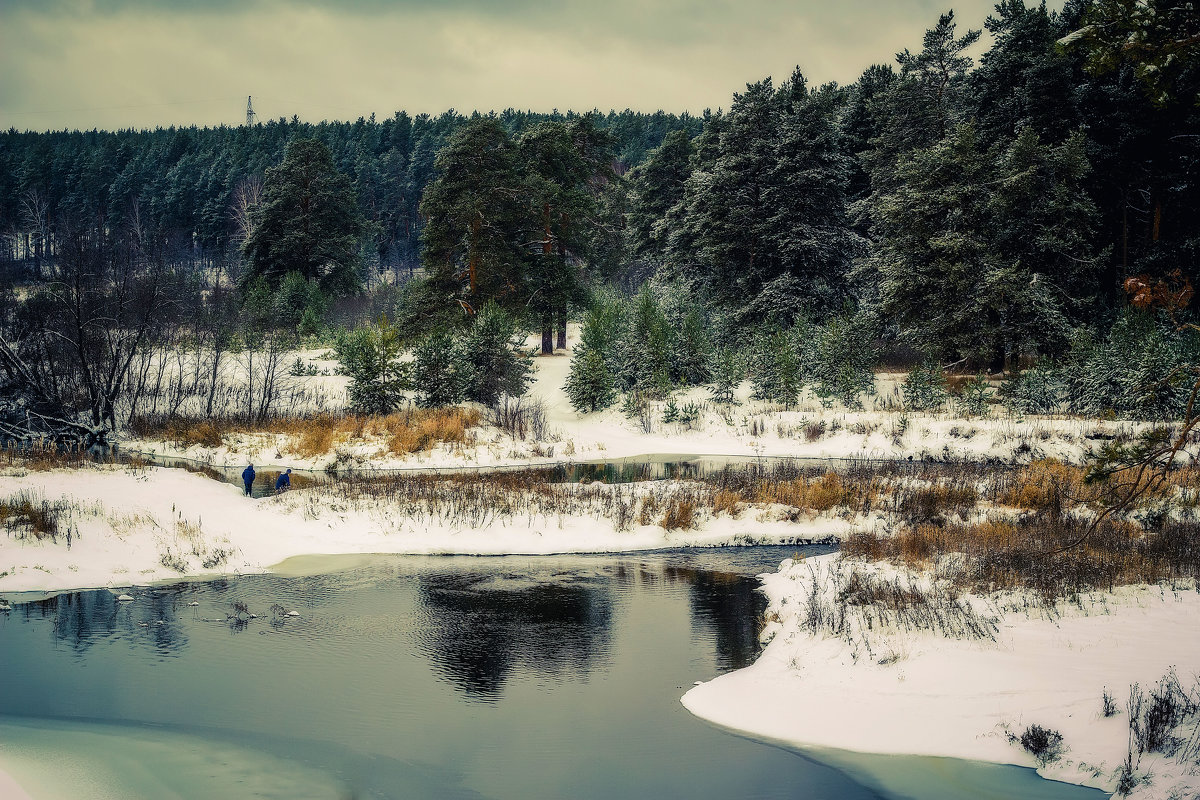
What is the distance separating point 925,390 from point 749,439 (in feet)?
26.7

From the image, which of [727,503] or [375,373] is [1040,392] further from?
[375,373]

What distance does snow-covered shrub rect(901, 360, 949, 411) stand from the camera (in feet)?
121

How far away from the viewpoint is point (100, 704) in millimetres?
10867

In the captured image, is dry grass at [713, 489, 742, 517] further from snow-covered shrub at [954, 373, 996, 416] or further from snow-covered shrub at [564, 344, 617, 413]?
snow-covered shrub at [564, 344, 617, 413]

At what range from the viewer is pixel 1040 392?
117 ft

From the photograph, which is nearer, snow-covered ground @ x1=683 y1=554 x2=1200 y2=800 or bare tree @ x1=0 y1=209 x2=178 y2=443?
snow-covered ground @ x1=683 y1=554 x2=1200 y2=800

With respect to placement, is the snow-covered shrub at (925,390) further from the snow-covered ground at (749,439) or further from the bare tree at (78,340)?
the bare tree at (78,340)

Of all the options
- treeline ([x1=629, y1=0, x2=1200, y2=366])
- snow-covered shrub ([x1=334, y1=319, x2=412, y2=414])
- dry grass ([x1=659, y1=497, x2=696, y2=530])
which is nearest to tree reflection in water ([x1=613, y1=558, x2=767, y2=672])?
dry grass ([x1=659, y1=497, x2=696, y2=530])

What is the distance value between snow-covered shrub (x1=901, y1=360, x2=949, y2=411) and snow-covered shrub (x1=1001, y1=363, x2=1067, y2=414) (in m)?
2.74

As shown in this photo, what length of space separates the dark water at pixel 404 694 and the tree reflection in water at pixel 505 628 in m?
0.05

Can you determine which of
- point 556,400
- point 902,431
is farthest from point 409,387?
point 902,431

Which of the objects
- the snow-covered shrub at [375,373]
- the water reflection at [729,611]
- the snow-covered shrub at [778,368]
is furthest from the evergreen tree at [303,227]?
the water reflection at [729,611]

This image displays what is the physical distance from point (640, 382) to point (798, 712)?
32.8 m

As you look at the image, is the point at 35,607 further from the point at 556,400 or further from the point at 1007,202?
the point at 1007,202
